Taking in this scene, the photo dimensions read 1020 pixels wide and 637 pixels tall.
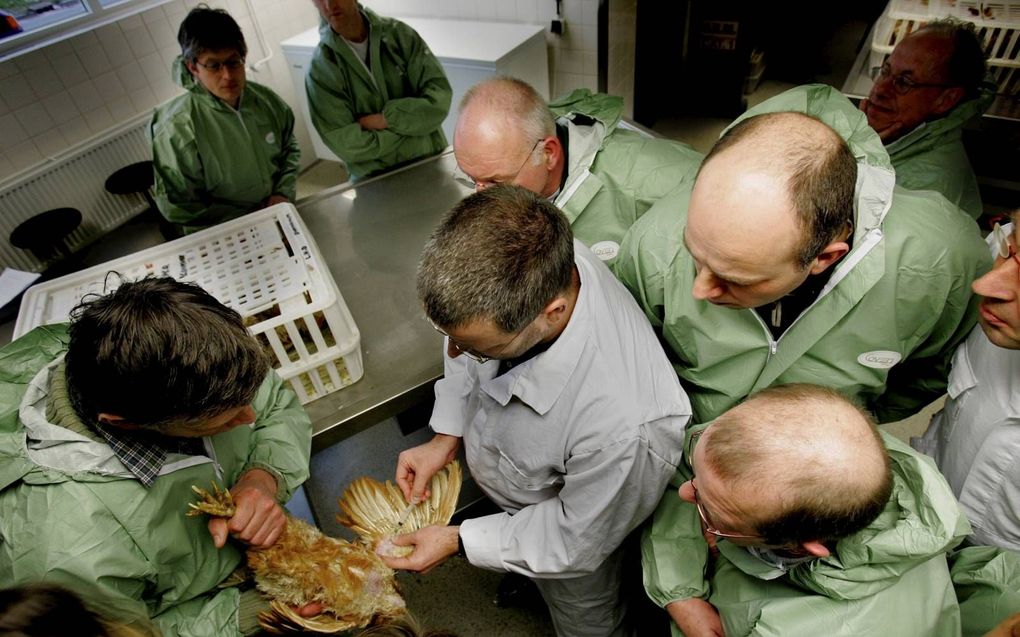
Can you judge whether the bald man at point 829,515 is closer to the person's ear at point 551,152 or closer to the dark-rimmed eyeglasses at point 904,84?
the person's ear at point 551,152

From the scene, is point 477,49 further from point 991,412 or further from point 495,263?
point 991,412

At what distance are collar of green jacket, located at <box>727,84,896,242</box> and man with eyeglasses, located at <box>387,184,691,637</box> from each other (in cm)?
56

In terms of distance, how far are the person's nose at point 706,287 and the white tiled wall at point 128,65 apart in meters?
3.17

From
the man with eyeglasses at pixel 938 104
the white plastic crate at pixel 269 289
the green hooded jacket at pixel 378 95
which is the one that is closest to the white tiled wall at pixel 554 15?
the green hooded jacket at pixel 378 95

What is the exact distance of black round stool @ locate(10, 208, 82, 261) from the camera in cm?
325

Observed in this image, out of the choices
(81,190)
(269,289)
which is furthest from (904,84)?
(81,190)

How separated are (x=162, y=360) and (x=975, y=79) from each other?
255 cm

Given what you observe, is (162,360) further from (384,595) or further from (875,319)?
(875,319)

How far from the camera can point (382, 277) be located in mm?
1922

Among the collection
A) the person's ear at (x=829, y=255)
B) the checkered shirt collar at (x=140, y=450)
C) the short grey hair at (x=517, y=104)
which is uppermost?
the short grey hair at (x=517, y=104)

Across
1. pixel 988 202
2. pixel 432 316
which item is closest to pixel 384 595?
pixel 432 316

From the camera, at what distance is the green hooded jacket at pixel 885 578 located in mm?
924

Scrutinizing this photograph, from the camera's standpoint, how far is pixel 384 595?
4.25 ft

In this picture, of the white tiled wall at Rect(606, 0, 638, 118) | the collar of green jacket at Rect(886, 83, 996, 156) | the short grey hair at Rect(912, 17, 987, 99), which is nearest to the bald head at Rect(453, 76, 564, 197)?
the collar of green jacket at Rect(886, 83, 996, 156)
